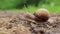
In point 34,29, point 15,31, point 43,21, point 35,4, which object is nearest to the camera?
point 15,31

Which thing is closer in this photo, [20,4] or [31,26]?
[31,26]

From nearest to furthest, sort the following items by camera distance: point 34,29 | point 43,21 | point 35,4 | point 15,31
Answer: point 15,31
point 34,29
point 43,21
point 35,4

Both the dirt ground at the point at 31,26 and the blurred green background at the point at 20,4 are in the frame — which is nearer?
the dirt ground at the point at 31,26

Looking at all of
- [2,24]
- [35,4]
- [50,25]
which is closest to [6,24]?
[2,24]

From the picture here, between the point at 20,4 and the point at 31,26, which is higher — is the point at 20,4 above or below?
below

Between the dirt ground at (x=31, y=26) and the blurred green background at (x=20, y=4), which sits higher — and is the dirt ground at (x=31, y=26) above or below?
above

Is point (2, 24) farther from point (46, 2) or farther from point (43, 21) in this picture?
point (46, 2)

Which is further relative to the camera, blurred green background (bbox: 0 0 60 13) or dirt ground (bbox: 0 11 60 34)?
blurred green background (bbox: 0 0 60 13)

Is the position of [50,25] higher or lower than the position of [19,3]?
higher

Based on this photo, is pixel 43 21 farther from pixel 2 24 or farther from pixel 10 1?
pixel 10 1

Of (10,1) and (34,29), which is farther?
(10,1)

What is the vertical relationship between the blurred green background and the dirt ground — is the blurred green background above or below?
below
